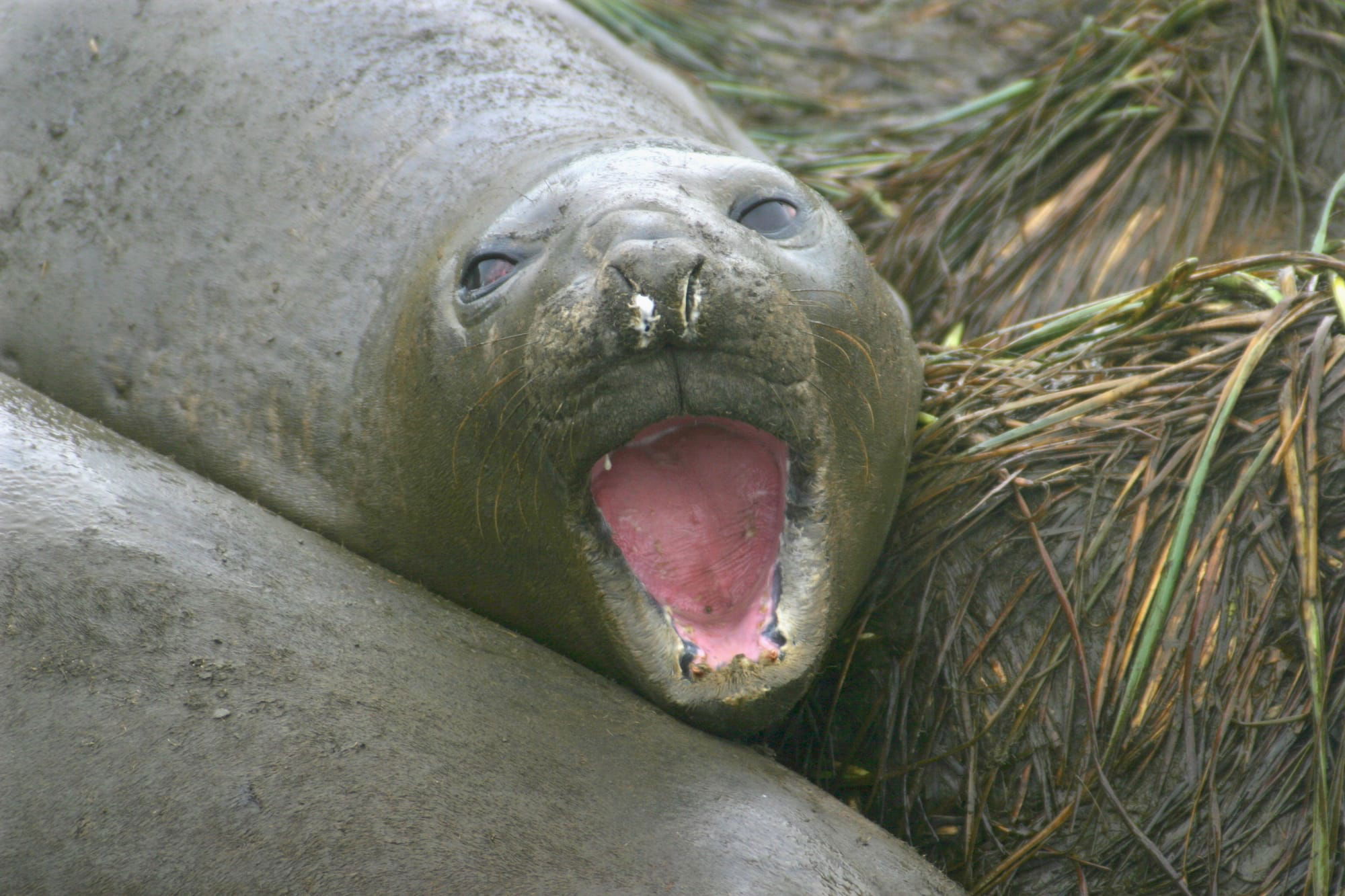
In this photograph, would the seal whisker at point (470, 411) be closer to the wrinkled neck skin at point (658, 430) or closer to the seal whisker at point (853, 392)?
the wrinkled neck skin at point (658, 430)

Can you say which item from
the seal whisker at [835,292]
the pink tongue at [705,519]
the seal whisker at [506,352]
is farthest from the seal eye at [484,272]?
the seal whisker at [835,292]

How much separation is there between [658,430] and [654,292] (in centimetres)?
34

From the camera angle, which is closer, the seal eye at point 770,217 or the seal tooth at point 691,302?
the seal tooth at point 691,302

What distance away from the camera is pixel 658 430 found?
9.43 ft

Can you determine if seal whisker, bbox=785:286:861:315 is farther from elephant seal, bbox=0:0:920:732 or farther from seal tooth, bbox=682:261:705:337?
seal tooth, bbox=682:261:705:337

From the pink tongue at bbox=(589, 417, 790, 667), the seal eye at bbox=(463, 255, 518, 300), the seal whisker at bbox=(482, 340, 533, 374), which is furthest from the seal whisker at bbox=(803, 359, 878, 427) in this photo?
the seal eye at bbox=(463, 255, 518, 300)

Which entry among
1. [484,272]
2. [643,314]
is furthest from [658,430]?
[484,272]

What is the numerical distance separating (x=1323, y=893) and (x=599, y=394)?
1.53m

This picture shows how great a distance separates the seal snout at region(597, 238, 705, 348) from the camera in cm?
262

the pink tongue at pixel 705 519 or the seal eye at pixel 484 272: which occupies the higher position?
the seal eye at pixel 484 272

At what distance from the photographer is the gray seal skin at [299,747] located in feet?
7.82

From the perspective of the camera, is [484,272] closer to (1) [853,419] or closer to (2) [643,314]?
(2) [643,314]

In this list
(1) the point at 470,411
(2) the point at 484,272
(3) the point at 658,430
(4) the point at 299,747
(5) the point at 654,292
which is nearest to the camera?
(4) the point at 299,747

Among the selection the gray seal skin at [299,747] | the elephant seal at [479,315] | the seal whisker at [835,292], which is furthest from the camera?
the seal whisker at [835,292]
